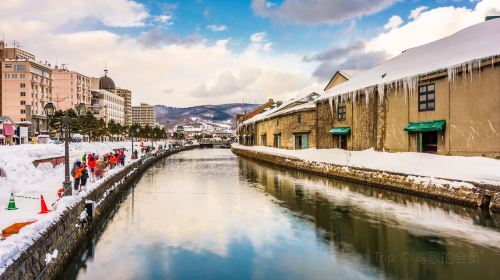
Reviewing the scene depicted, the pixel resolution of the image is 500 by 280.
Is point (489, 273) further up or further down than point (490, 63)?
further down

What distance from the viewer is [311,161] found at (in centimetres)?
3841

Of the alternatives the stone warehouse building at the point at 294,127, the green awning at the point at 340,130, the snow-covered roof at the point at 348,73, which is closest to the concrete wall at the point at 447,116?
the green awning at the point at 340,130

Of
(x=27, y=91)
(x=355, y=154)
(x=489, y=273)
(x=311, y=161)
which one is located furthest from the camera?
(x=27, y=91)

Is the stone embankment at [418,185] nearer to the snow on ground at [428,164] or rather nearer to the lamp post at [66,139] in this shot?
the snow on ground at [428,164]

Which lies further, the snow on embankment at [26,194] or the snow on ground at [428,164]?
the snow on ground at [428,164]

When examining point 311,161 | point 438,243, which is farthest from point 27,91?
point 438,243

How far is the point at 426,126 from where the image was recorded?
26422 millimetres

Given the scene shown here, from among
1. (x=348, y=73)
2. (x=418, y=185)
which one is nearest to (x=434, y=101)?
(x=418, y=185)

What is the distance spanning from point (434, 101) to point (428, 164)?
16.7 ft

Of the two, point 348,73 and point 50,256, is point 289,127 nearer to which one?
point 348,73

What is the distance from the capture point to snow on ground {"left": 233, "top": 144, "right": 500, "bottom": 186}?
19.5m

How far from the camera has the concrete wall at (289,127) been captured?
153 ft

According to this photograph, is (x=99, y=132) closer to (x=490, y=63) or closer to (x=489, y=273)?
(x=490, y=63)

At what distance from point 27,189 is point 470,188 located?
22.2 metres
